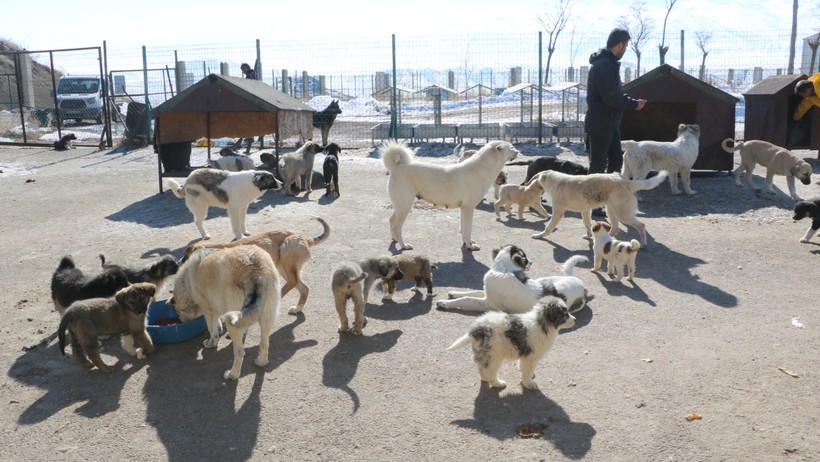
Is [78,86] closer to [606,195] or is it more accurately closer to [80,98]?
[80,98]

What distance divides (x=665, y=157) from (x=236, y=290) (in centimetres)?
870

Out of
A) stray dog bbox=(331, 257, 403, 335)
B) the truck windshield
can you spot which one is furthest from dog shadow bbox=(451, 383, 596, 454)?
the truck windshield

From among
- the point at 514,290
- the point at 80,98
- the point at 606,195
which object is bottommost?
the point at 514,290

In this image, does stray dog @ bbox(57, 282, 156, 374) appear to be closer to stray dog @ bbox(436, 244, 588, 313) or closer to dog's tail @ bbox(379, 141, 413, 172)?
stray dog @ bbox(436, 244, 588, 313)

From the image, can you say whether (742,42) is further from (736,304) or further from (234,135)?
(736,304)

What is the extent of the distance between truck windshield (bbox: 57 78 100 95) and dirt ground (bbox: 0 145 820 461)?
24247 mm

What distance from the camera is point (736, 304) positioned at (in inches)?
246

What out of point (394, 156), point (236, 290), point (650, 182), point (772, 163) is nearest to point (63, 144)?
point (394, 156)

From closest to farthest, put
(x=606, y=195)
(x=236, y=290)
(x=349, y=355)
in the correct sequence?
(x=236, y=290)
(x=349, y=355)
(x=606, y=195)

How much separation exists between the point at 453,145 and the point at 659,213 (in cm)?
947

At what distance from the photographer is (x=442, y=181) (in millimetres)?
8203

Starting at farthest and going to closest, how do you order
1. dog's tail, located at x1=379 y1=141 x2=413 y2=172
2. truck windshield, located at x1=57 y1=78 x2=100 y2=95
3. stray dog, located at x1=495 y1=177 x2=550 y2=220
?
1. truck windshield, located at x1=57 y1=78 x2=100 y2=95
2. stray dog, located at x1=495 y1=177 x2=550 y2=220
3. dog's tail, located at x1=379 y1=141 x2=413 y2=172

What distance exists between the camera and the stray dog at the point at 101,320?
15.8 feet

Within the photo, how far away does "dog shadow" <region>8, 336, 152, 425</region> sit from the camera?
444 centimetres
